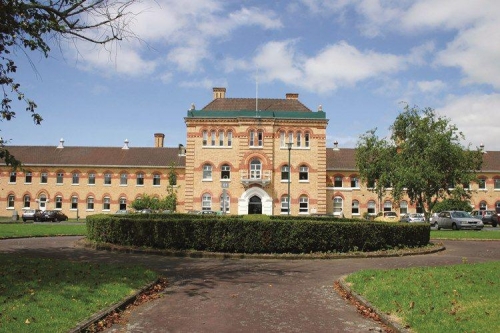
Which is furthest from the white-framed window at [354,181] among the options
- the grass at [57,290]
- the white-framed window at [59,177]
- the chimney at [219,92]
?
the grass at [57,290]

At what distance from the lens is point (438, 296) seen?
8820 mm

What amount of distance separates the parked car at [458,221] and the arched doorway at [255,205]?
62.3 ft

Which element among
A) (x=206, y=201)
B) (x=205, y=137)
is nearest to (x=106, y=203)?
(x=206, y=201)

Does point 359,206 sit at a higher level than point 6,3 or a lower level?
lower

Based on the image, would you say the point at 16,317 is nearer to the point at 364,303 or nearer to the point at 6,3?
the point at 364,303

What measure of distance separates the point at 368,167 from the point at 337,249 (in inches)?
1238

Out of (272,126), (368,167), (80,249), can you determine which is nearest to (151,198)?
(272,126)

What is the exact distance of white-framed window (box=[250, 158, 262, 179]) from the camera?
49.4 meters

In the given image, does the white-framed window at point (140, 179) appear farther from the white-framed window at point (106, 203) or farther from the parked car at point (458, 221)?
the parked car at point (458, 221)

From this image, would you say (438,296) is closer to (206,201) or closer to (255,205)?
(255,205)

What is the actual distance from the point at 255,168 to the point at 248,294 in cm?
3956

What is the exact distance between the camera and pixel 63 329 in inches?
263

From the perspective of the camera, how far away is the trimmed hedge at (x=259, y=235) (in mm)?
17234

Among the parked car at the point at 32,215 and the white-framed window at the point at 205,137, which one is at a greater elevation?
the white-framed window at the point at 205,137
